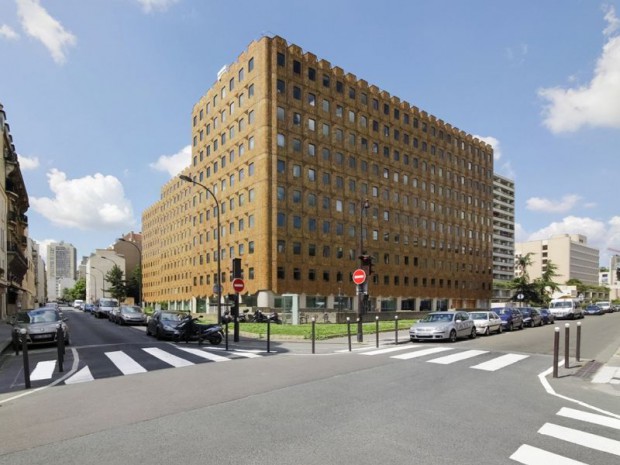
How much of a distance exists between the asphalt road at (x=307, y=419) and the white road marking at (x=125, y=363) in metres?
0.87

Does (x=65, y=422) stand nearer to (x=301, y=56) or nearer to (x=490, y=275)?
(x=301, y=56)

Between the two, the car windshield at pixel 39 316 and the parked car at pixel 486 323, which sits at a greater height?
the car windshield at pixel 39 316

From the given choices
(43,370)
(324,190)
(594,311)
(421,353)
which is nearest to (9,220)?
(324,190)

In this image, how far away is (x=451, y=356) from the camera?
45.3 feet

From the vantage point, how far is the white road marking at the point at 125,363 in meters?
11.3

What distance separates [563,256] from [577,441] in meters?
174

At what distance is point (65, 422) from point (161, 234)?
3645 inches

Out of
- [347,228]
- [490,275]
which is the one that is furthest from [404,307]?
[490,275]

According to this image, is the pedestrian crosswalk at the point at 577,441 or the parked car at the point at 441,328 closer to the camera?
the pedestrian crosswalk at the point at 577,441

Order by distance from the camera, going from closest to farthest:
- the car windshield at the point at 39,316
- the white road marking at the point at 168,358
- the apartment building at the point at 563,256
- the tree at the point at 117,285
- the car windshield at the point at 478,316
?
1. the white road marking at the point at 168,358
2. the car windshield at the point at 39,316
3. the car windshield at the point at 478,316
4. the tree at the point at 117,285
5. the apartment building at the point at 563,256

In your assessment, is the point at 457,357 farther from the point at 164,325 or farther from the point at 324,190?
the point at 324,190

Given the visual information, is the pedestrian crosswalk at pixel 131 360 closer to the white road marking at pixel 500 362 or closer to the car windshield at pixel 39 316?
the car windshield at pixel 39 316

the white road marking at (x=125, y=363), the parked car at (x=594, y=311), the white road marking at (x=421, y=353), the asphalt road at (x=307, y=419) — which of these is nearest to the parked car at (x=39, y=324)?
the white road marking at (x=125, y=363)

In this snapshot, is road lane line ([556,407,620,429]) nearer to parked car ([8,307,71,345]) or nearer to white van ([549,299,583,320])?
parked car ([8,307,71,345])
